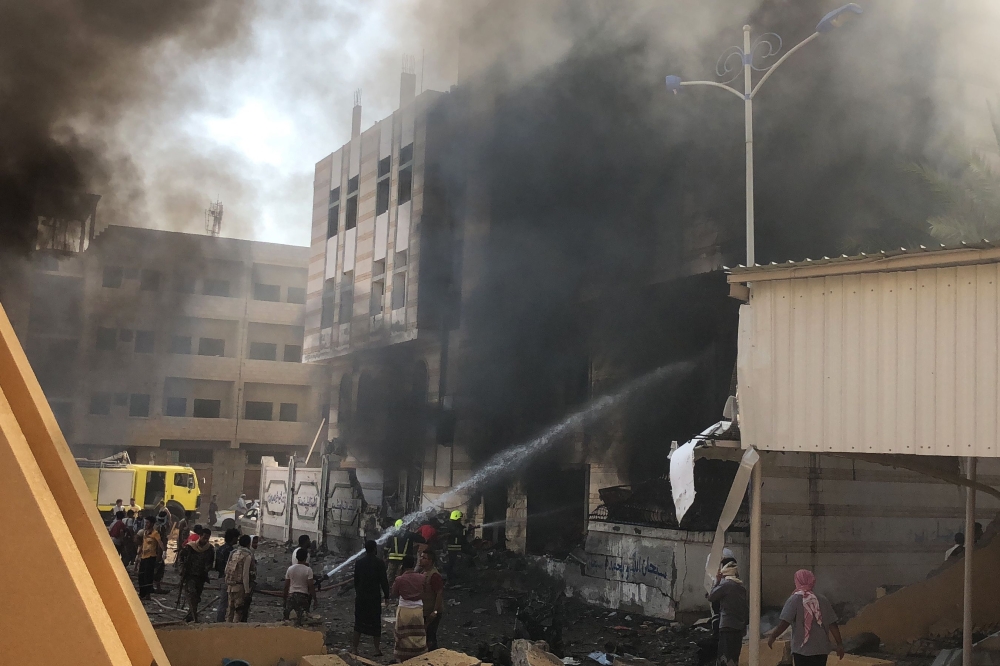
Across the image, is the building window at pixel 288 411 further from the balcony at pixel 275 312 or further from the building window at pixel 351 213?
the building window at pixel 351 213

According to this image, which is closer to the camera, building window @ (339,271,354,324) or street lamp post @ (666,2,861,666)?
street lamp post @ (666,2,861,666)

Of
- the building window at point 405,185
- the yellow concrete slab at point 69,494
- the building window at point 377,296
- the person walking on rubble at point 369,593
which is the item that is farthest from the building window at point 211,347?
the yellow concrete slab at point 69,494

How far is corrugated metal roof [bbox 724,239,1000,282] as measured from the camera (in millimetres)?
5371

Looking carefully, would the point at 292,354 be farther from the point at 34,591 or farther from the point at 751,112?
the point at 34,591

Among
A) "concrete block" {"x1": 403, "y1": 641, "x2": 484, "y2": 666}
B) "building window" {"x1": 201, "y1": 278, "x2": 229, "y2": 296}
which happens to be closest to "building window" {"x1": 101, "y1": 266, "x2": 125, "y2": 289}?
"building window" {"x1": 201, "y1": 278, "x2": 229, "y2": 296}

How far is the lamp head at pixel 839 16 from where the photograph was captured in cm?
1092

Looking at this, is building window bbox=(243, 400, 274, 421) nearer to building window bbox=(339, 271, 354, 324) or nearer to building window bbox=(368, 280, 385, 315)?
building window bbox=(339, 271, 354, 324)

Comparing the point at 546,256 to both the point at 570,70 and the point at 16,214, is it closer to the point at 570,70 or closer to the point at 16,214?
the point at 570,70

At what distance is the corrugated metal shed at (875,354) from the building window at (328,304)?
24206 millimetres

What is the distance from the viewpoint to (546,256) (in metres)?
22.3

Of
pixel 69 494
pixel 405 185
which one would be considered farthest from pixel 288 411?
pixel 69 494

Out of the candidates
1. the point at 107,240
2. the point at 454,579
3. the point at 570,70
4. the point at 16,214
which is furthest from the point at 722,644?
the point at 107,240

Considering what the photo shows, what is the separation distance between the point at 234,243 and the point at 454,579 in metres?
32.1

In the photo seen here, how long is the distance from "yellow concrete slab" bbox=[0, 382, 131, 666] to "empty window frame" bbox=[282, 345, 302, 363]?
41.9 meters
